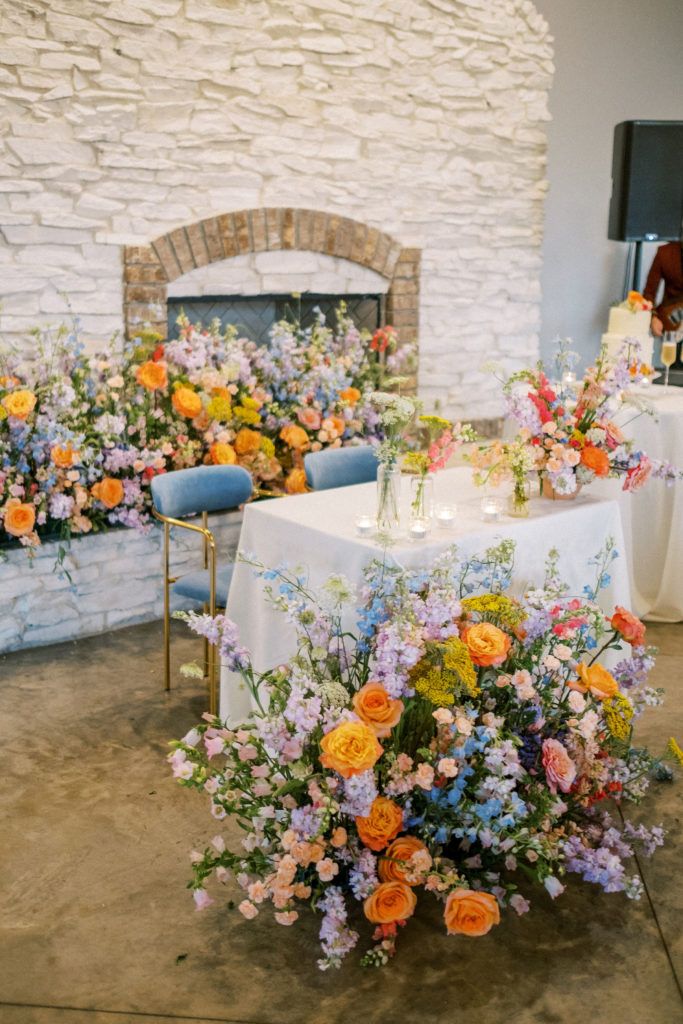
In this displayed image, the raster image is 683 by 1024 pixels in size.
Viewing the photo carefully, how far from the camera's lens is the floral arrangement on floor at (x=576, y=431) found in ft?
11.4

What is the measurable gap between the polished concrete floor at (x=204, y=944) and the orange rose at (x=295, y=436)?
1925 millimetres

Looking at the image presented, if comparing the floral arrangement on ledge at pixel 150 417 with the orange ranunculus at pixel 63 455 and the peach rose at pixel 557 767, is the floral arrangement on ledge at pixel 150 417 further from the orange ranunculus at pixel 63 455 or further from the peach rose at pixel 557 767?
the peach rose at pixel 557 767

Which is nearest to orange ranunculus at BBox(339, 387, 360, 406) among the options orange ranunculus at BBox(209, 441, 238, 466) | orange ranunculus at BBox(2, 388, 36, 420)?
orange ranunculus at BBox(209, 441, 238, 466)

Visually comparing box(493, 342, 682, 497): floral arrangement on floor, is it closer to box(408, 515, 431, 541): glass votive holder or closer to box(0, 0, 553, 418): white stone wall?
box(408, 515, 431, 541): glass votive holder

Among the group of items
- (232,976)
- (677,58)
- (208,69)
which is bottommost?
(232,976)

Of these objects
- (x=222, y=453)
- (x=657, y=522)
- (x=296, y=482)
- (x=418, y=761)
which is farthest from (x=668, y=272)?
(x=418, y=761)

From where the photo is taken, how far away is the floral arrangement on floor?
3463 mm

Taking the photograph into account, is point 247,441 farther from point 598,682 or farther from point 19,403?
point 598,682

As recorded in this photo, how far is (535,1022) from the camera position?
89.4 inches

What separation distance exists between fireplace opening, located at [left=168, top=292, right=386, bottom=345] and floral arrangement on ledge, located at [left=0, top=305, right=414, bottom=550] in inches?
18.8

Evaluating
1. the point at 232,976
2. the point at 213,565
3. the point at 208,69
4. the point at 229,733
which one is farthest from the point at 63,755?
the point at 208,69

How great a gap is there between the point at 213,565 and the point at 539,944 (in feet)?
5.23

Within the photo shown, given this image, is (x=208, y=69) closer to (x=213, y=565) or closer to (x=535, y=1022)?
(x=213, y=565)

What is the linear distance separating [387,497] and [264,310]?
3019 mm
